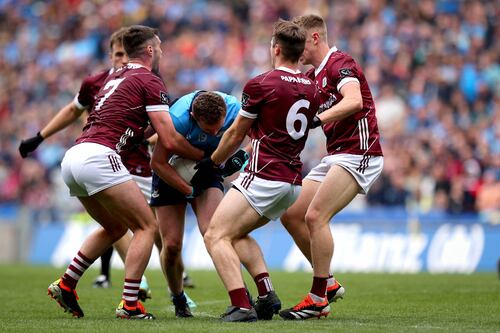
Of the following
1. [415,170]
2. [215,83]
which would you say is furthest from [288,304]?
[215,83]

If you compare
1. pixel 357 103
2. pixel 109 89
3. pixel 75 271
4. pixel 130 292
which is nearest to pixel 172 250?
pixel 130 292

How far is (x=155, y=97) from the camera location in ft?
28.6

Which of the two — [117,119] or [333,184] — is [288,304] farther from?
[117,119]

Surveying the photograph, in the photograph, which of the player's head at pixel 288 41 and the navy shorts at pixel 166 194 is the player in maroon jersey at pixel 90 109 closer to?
the navy shorts at pixel 166 194

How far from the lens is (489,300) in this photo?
34.8ft

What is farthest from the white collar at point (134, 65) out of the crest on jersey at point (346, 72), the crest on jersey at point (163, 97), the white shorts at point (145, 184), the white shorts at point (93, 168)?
the white shorts at point (145, 184)

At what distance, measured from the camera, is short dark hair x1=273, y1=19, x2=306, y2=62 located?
8375 mm

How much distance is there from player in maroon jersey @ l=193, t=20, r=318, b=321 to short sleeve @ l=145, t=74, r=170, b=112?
648 mm

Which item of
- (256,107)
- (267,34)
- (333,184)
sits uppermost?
(267,34)

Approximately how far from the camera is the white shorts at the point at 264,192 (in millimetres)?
8320

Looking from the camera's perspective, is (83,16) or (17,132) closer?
(17,132)

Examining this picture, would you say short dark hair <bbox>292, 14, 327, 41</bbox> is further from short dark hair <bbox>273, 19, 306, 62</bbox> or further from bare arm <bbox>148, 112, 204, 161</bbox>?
bare arm <bbox>148, 112, 204, 161</bbox>

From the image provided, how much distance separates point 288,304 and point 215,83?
1458 cm

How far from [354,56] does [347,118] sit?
13.5 meters
